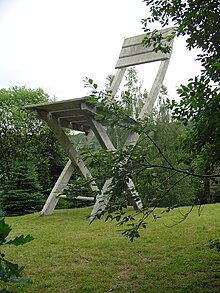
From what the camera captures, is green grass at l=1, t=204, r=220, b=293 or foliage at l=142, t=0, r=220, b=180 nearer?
foliage at l=142, t=0, r=220, b=180

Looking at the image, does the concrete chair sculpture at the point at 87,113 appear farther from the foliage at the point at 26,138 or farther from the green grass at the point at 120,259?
the foliage at the point at 26,138

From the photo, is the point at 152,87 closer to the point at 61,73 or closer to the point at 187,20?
the point at 187,20

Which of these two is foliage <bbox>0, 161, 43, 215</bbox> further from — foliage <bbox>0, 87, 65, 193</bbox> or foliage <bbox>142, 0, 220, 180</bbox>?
foliage <bbox>142, 0, 220, 180</bbox>

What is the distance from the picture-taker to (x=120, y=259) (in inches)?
102

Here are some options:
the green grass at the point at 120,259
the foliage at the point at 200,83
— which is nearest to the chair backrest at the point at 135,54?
the green grass at the point at 120,259

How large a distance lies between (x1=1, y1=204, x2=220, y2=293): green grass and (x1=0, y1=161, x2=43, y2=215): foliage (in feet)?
8.76

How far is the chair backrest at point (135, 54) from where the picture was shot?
4.70 meters

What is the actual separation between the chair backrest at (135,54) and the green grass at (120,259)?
2.42 m

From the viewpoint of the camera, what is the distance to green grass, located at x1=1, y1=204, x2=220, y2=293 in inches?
81.4

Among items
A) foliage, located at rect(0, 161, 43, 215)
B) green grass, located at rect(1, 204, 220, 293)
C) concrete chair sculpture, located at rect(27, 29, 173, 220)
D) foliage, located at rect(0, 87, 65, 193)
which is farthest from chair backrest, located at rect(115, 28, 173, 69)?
foliage, located at rect(0, 161, 43, 215)

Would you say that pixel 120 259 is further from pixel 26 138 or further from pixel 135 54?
pixel 26 138

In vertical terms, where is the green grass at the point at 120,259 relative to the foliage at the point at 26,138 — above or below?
below

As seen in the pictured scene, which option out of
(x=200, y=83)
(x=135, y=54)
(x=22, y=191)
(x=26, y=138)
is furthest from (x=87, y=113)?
(x=26, y=138)

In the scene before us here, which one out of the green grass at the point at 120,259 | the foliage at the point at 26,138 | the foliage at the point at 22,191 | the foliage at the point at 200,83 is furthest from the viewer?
the foliage at the point at 26,138
